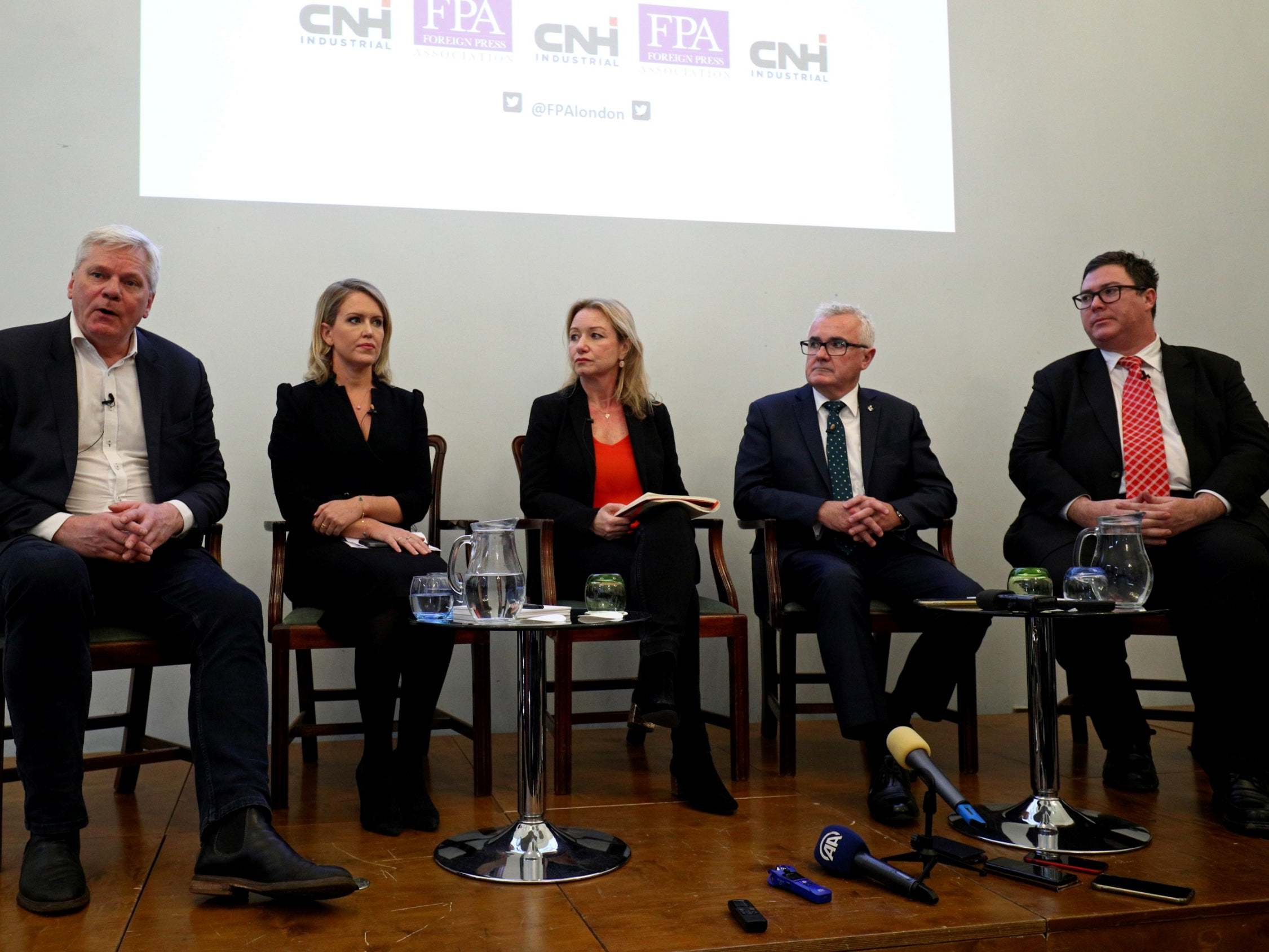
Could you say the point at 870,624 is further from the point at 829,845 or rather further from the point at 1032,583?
the point at 829,845

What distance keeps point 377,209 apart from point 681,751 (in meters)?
1.91

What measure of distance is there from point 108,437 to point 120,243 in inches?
16.3

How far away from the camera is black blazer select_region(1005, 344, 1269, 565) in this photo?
2.85 metres

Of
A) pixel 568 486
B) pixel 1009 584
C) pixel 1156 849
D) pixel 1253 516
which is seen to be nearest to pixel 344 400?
pixel 568 486

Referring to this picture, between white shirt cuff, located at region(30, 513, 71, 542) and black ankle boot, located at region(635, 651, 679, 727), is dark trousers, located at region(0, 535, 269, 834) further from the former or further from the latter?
black ankle boot, located at region(635, 651, 679, 727)

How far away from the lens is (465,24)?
3.41 m

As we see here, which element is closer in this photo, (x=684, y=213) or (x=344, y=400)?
(x=344, y=400)

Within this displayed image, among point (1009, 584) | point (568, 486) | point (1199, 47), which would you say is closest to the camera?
point (1009, 584)

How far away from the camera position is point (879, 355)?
3.72 metres

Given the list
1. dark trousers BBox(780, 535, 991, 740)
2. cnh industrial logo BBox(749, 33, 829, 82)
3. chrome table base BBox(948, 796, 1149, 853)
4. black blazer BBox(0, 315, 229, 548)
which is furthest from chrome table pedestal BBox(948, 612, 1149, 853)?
cnh industrial logo BBox(749, 33, 829, 82)

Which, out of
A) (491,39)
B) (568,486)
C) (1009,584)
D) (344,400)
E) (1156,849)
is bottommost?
Result: (1156,849)

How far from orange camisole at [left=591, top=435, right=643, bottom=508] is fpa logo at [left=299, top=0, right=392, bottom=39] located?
1480 mm

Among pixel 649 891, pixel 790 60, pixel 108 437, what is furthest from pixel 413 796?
pixel 790 60

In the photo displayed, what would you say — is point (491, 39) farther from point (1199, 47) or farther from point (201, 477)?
point (1199, 47)
